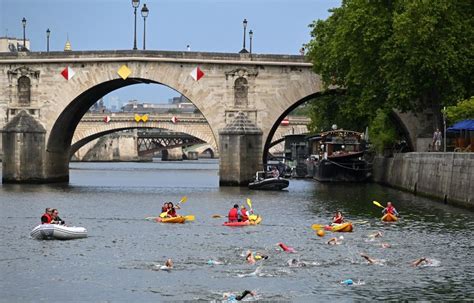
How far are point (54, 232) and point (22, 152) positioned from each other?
40201 millimetres

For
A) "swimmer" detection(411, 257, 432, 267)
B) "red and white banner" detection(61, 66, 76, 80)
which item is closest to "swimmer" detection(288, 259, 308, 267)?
"swimmer" detection(411, 257, 432, 267)

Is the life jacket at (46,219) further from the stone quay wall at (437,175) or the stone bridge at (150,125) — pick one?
the stone bridge at (150,125)

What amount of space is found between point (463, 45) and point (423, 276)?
122 feet

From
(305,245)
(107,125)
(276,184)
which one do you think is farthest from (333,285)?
(107,125)

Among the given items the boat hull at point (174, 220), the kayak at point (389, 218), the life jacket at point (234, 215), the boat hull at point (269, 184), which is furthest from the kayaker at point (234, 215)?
the boat hull at point (269, 184)

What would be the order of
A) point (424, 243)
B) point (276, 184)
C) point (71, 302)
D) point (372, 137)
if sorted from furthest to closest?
point (372, 137), point (276, 184), point (424, 243), point (71, 302)

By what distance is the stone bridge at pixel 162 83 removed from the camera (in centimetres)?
8831

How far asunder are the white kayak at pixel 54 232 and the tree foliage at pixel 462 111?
93.5ft

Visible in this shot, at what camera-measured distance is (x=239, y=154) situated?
85.4 m

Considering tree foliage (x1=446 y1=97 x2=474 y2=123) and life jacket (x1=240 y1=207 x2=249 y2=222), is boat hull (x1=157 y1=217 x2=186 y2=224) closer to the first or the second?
life jacket (x1=240 y1=207 x2=249 y2=222)

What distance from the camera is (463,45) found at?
243ft

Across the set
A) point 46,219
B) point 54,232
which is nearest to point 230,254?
point 54,232

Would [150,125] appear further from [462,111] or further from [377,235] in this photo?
[377,235]

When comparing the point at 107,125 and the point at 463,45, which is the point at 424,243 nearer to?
the point at 463,45
